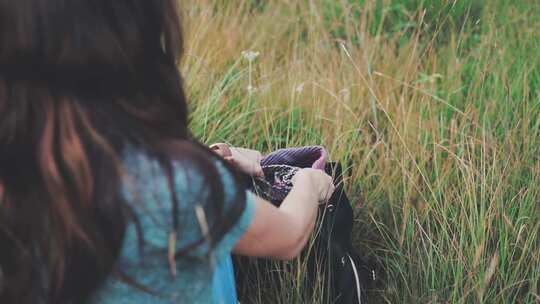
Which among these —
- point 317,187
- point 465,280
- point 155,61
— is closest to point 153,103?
point 155,61

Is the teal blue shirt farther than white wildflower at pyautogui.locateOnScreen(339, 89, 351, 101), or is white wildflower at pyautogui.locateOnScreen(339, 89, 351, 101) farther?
white wildflower at pyautogui.locateOnScreen(339, 89, 351, 101)

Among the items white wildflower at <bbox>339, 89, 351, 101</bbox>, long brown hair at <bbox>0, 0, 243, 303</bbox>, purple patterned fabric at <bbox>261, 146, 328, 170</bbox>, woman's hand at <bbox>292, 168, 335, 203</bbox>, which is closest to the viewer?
long brown hair at <bbox>0, 0, 243, 303</bbox>

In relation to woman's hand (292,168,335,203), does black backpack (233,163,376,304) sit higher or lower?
lower

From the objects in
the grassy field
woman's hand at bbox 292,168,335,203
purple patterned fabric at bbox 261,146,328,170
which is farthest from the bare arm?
the grassy field

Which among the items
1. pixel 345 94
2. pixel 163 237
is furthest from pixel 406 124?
pixel 163 237

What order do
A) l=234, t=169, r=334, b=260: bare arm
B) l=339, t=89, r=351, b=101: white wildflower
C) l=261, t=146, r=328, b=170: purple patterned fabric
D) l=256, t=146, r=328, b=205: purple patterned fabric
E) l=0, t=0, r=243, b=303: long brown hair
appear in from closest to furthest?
l=0, t=0, r=243, b=303: long brown hair, l=234, t=169, r=334, b=260: bare arm, l=256, t=146, r=328, b=205: purple patterned fabric, l=261, t=146, r=328, b=170: purple patterned fabric, l=339, t=89, r=351, b=101: white wildflower

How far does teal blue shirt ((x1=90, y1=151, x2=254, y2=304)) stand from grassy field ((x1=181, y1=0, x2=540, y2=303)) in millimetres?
558

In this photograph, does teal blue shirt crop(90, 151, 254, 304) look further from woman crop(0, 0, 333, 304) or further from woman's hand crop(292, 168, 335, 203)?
woman's hand crop(292, 168, 335, 203)

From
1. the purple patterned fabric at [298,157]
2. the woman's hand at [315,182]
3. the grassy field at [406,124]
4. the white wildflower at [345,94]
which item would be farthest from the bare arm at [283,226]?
the white wildflower at [345,94]

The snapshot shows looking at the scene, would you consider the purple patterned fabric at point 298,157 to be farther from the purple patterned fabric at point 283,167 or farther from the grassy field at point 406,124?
the grassy field at point 406,124

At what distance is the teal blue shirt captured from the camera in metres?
1.19

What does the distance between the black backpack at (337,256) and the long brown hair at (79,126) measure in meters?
0.61

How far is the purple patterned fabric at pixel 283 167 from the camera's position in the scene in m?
1.74

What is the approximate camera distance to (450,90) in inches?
102
